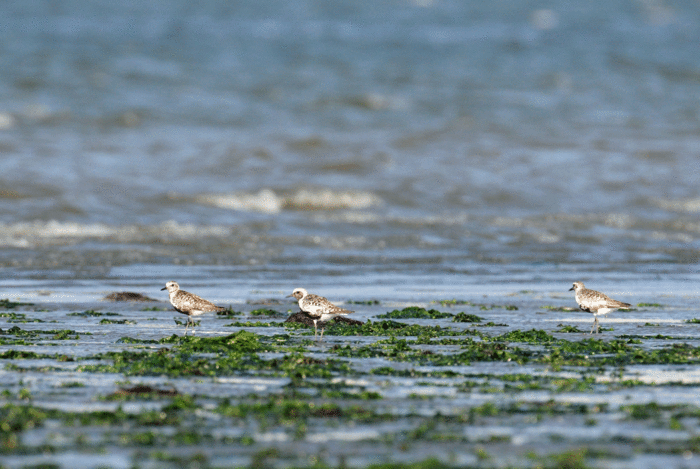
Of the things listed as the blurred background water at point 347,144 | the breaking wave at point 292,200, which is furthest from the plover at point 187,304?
the breaking wave at point 292,200

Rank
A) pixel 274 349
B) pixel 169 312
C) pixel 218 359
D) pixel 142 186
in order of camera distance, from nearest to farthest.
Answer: pixel 218 359
pixel 274 349
pixel 169 312
pixel 142 186

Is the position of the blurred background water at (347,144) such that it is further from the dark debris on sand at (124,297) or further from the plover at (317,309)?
the plover at (317,309)

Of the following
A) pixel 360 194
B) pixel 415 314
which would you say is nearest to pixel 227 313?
pixel 415 314

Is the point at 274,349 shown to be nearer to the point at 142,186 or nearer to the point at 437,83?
the point at 142,186

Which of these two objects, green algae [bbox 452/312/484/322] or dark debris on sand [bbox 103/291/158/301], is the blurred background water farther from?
green algae [bbox 452/312/484/322]

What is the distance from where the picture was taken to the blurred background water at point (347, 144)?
55.9 feet

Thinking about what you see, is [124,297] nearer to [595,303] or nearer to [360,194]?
[595,303]

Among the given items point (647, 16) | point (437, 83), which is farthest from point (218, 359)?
point (647, 16)

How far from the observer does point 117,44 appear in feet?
136

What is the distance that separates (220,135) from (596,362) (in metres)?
23.7

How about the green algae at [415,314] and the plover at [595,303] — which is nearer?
the plover at [595,303]

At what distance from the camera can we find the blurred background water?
55.9ft

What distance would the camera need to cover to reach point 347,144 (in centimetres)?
3020

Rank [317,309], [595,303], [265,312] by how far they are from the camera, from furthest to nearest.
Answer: [265,312] → [595,303] → [317,309]
